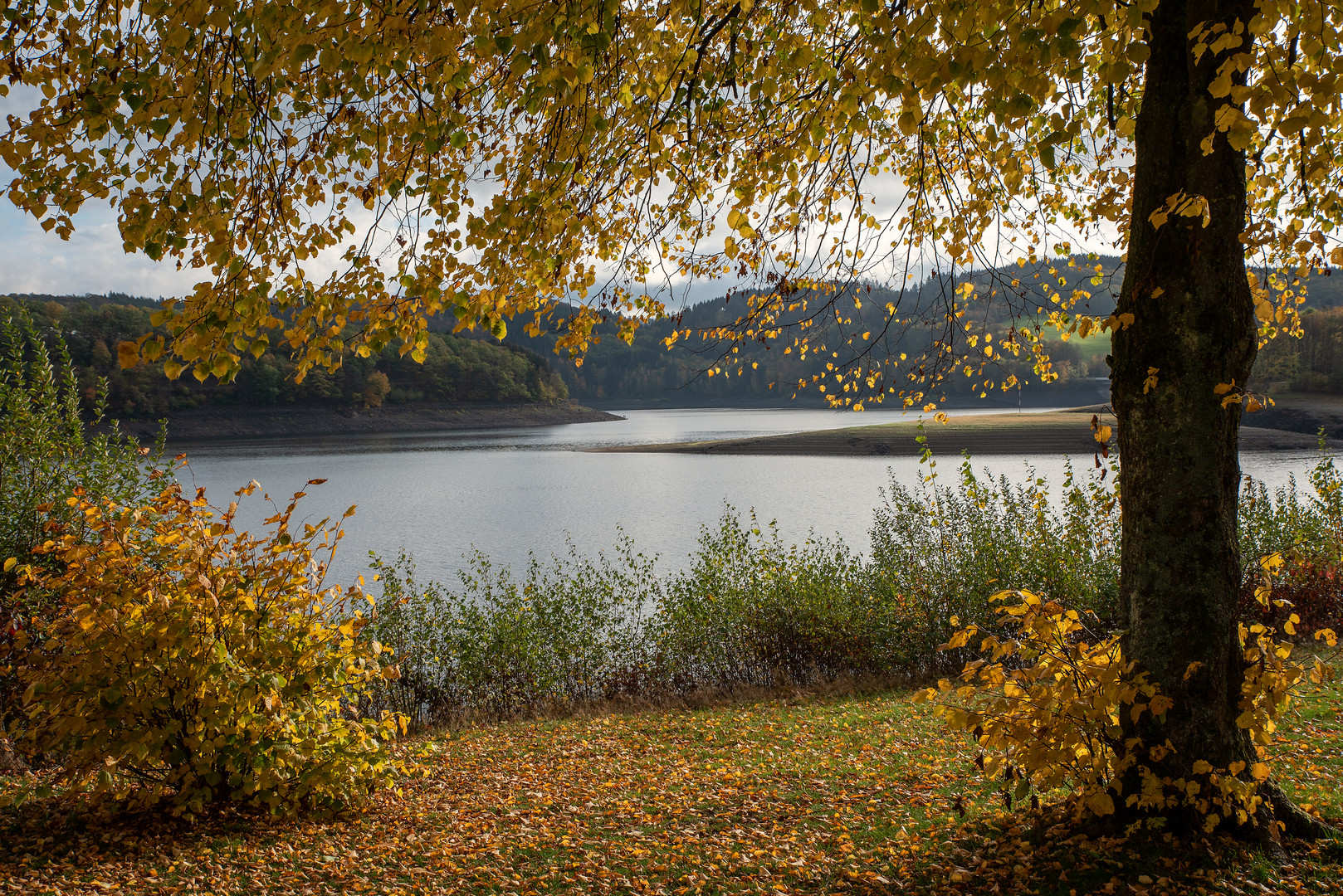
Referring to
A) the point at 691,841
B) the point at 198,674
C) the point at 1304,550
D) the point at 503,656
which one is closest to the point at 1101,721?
the point at 691,841

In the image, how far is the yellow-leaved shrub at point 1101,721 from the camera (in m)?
Result: 3.11

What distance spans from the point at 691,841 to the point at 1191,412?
336cm

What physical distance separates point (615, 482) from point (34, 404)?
25332mm

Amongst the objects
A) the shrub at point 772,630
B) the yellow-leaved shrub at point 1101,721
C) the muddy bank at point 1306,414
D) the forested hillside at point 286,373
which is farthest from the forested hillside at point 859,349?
the muddy bank at point 1306,414

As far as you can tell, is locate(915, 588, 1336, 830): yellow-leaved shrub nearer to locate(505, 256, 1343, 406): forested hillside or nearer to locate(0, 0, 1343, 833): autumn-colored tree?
locate(0, 0, 1343, 833): autumn-colored tree

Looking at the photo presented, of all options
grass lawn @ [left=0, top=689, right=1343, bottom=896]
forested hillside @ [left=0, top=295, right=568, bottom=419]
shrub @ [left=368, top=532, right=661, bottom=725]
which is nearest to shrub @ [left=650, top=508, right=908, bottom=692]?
shrub @ [left=368, top=532, right=661, bottom=725]

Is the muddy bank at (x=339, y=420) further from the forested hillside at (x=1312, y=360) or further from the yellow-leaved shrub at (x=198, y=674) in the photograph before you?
the forested hillside at (x=1312, y=360)

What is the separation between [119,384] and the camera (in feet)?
178

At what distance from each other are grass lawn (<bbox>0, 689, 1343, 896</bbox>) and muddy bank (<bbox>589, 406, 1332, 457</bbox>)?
3729cm

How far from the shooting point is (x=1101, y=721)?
3.22 metres

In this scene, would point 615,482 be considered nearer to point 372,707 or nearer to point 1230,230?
point 372,707

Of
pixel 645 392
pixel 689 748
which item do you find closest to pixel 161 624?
pixel 689 748

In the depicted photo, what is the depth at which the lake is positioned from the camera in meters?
18.7

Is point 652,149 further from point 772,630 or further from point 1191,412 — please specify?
point 772,630
